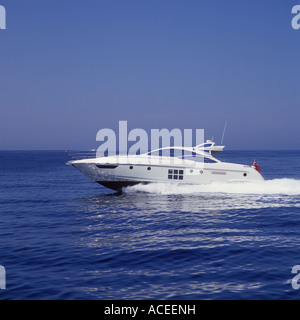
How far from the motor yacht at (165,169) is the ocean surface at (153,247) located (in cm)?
152

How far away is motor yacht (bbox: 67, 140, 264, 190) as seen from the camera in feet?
80.6

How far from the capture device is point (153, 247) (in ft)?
41.1

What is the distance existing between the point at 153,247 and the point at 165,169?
41.0 feet

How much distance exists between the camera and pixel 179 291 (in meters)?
8.60

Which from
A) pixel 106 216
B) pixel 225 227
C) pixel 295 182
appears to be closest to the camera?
pixel 225 227

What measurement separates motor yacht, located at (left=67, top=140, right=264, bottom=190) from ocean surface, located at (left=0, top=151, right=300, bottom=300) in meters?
1.52

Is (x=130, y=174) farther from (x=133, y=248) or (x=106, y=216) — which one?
(x=133, y=248)

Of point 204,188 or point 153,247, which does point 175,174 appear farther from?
point 153,247

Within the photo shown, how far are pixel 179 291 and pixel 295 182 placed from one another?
2199 cm
